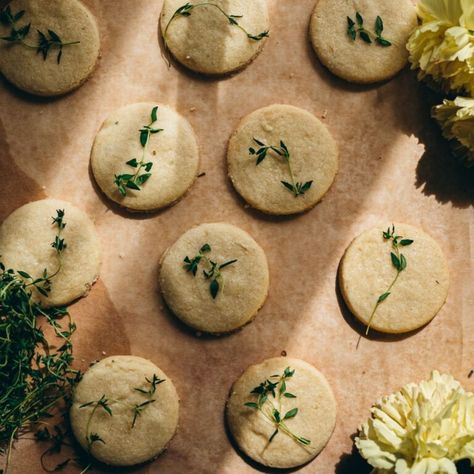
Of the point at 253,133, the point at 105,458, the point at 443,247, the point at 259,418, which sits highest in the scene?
the point at 253,133

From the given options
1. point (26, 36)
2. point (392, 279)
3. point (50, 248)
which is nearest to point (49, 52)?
point (26, 36)

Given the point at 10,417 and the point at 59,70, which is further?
the point at 59,70

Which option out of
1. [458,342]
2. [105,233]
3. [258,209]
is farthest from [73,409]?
[458,342]

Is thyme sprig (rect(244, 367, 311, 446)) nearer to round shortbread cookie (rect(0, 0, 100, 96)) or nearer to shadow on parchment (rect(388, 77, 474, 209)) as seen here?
shadow on parchment (rect(388, 77, 474, 209))

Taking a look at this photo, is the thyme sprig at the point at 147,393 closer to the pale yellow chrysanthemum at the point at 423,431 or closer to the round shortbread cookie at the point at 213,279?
the round shortbread cookie at the point at 213,279

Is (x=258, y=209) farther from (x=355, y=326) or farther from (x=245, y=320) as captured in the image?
(x=355, y=326)

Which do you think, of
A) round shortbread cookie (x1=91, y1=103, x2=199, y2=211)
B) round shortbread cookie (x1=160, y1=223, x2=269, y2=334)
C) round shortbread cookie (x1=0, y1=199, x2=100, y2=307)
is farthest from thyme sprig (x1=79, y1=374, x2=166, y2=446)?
round shortbread cookie (x1=91, y1=103, x2=199, y2=211)
